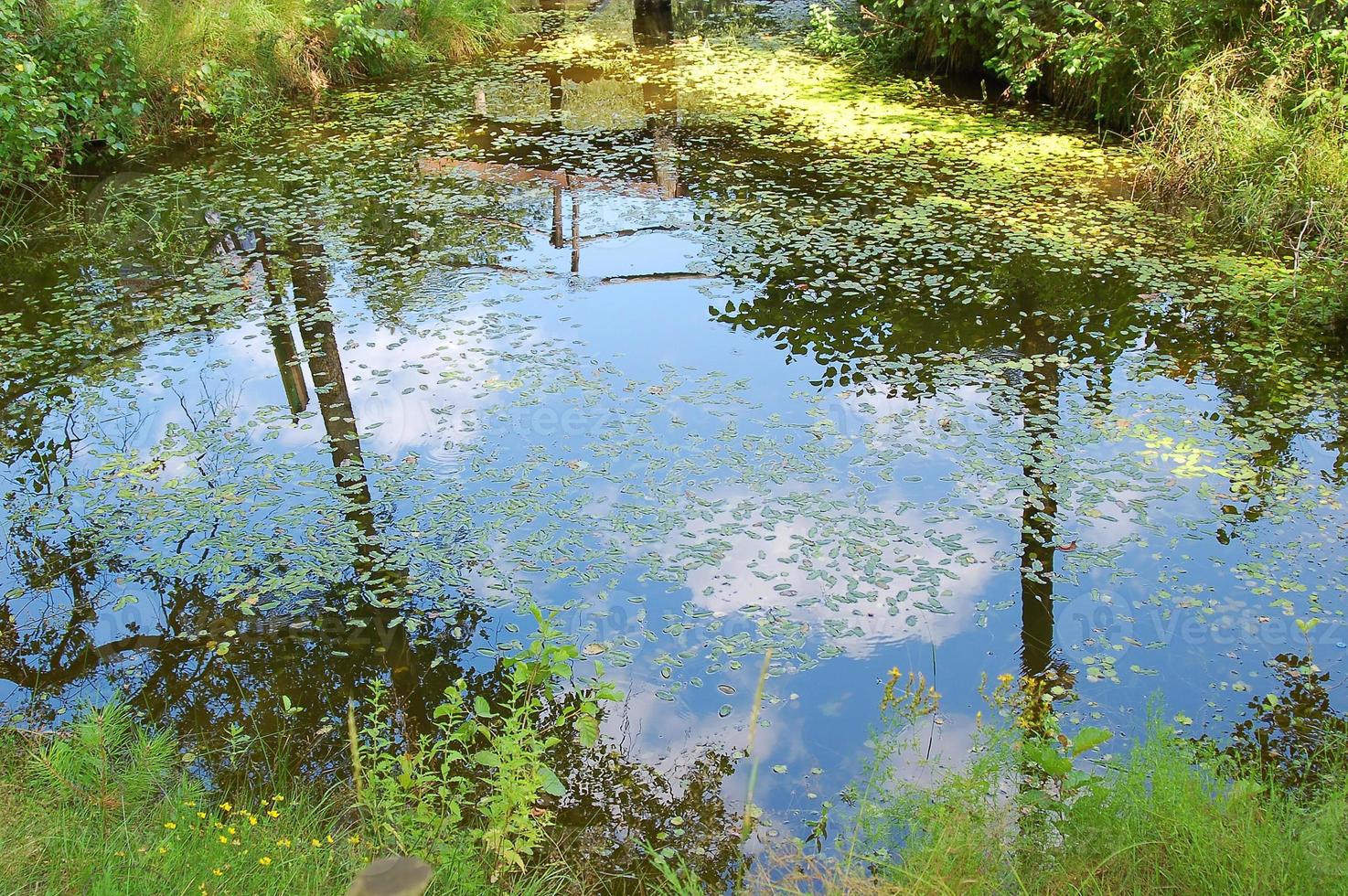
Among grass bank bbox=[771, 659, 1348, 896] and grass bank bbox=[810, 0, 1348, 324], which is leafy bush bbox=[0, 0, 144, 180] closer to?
grass bank bbox=[771, 659, 1348, 896]

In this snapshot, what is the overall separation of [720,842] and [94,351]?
431 centimetres

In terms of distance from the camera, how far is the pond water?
3244 millimetres

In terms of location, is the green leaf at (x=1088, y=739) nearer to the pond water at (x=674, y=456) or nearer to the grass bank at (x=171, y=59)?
the pond water at (x=674, y=456)

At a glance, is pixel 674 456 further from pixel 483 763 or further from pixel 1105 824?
pixel 1105 824

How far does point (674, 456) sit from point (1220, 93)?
4.65 metres

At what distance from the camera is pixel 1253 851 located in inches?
87.9

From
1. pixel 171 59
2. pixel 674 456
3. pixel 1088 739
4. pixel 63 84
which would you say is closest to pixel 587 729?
pixel 1088 739

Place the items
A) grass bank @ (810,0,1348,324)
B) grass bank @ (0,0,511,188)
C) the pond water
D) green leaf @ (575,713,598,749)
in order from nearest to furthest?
green leaf @ (575,713,598,749), the pond water, grass bank @ (810,0,1348,324), grass bank @ (0,0,511,188)

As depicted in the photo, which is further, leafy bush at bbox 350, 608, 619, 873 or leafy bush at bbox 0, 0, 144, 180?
leafy bush at bbox 0, 0, 144, 180

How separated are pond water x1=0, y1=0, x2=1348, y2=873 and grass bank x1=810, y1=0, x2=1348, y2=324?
1.04 feet

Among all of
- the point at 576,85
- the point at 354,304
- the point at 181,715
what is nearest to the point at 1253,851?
the point at 181,715

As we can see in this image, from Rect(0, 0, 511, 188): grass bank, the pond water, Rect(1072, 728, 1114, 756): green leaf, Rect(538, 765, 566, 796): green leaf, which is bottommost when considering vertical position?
the pond water

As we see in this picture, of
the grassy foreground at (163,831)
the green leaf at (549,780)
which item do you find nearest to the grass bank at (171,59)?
the grassy foreground at (163,831)

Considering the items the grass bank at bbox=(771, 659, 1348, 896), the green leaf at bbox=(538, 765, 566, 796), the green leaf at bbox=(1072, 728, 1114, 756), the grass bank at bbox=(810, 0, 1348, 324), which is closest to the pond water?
the grass bank at bbox=(771, 659, 1348, 896)
